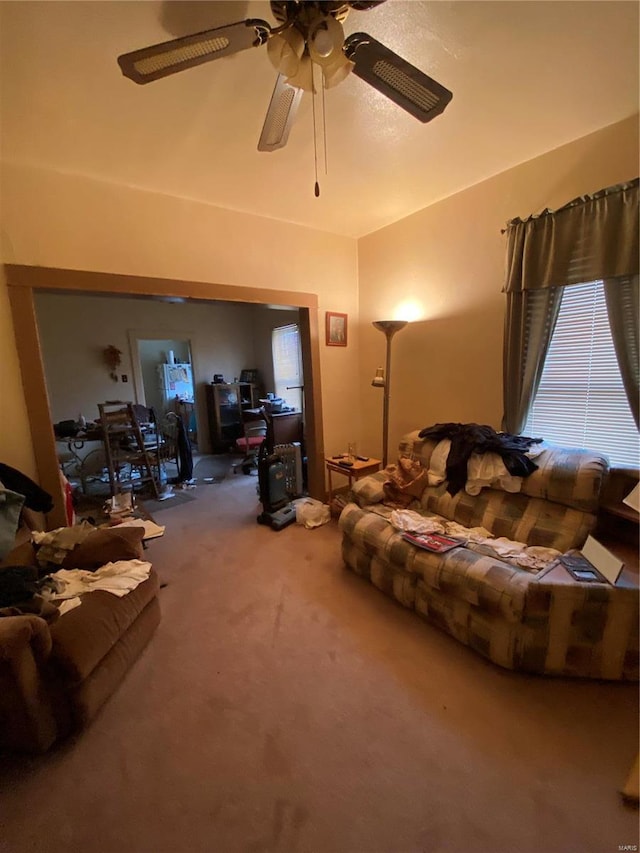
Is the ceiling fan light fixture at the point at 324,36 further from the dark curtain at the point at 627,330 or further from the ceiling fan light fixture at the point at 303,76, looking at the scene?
the dark curtain at the point at 627,330

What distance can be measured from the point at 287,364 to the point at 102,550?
169 inches

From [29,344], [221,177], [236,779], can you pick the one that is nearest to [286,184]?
[221,177]

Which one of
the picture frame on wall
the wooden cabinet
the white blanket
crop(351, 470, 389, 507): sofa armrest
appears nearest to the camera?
the white blanket

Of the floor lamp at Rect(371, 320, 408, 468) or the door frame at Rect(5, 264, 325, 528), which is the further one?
the floor lamp at Rect(371, 320, 408, 468)

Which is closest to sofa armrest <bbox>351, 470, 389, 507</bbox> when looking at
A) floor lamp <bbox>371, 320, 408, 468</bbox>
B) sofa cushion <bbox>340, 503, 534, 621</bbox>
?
sofa cushion <bbox>340, 503, 534, 621</bbox>

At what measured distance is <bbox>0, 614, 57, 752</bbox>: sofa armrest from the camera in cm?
120

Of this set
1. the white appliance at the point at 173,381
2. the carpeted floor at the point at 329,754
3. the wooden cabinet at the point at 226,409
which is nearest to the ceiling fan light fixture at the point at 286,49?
the carpeted floor at the point at 329,754

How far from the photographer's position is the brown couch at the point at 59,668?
122 cm

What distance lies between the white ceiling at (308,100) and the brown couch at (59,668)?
2.20m

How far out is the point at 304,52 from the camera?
3.79 feet

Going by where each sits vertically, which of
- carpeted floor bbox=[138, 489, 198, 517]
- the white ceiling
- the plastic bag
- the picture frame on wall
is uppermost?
the white ceiling

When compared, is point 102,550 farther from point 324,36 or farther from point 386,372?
point 386,372

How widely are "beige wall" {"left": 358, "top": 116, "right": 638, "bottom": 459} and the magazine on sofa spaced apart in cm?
107

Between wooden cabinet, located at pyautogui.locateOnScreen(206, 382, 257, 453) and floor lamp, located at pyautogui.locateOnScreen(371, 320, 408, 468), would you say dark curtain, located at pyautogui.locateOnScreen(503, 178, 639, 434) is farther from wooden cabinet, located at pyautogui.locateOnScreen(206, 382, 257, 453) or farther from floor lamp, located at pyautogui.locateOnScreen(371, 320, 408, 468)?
wooden cabinet, located at pyautogui.locateOnScreen(206, 382, 257, 453)
